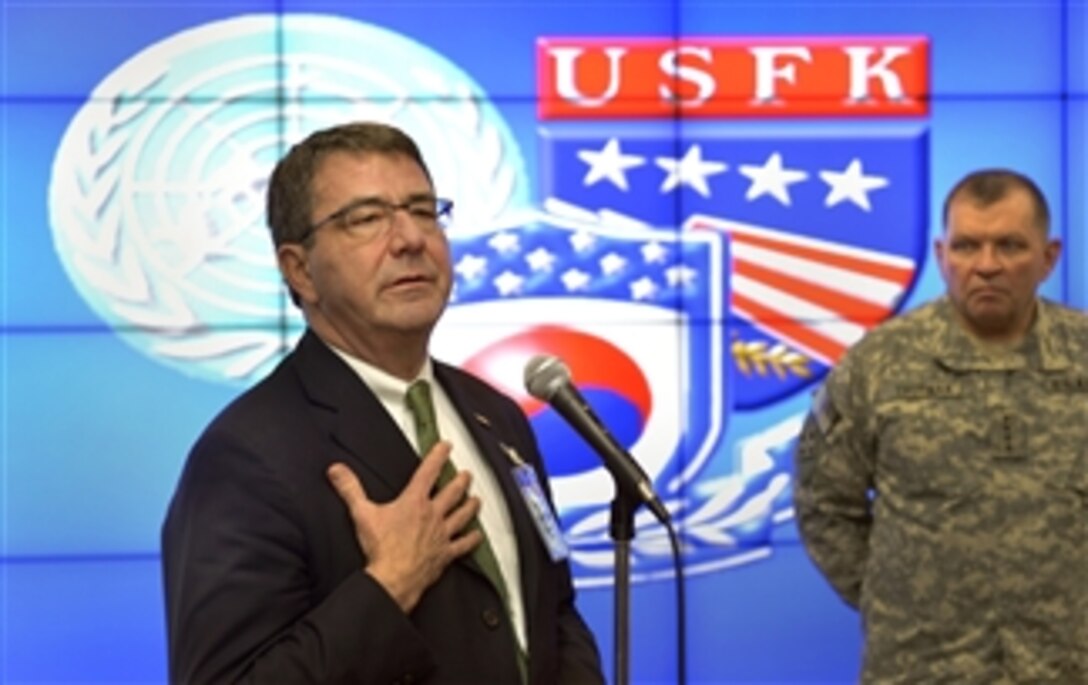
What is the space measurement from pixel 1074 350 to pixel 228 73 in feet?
8.15

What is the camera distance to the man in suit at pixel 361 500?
1.79m

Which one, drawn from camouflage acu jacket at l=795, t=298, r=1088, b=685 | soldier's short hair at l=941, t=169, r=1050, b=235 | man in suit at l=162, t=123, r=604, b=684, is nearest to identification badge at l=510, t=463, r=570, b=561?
man in suit at l=162, t=123, r=604, b=684

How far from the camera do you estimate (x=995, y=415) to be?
3.16m

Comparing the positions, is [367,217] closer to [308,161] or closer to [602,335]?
[308,161]

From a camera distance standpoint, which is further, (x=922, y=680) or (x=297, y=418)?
(x=922, y=680)

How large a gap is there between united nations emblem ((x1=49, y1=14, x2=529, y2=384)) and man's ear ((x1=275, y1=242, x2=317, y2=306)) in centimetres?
269

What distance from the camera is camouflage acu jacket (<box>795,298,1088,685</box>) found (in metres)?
3.12

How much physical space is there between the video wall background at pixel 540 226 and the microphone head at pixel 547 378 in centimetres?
275

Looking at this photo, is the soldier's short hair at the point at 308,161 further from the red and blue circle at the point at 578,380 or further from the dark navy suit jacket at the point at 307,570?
the red and blue circle at the point at 578,380

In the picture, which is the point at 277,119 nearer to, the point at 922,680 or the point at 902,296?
the point at 902,296

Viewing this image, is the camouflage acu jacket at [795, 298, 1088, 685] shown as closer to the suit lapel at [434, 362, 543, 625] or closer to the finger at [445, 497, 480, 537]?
the suit lapel at [434, 362, 543, 625]

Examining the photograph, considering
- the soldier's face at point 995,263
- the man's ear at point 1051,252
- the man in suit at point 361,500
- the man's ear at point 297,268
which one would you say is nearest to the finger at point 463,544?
the man in suit at point 361,500

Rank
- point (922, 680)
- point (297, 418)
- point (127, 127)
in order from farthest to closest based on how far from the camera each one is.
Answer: point (127, 127)
point (922, 680)
point (297, 418)

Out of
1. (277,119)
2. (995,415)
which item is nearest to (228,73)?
(277,119)
